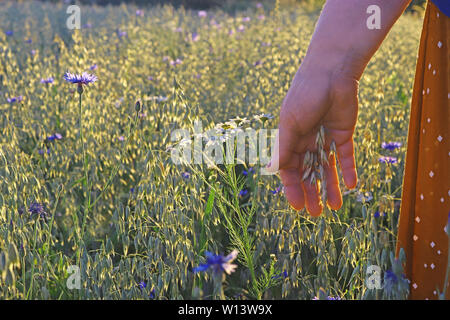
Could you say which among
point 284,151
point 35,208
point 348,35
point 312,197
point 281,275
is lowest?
point 281,275

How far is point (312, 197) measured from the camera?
1255mm

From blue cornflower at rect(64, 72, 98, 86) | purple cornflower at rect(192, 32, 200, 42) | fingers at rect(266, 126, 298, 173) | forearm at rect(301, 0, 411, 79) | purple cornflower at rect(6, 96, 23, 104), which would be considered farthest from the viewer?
purple cornflower at rect(192, 32, 200, 42)

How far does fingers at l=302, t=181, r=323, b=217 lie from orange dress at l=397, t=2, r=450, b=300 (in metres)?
0.27

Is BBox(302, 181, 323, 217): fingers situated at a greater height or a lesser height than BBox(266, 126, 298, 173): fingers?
lesser

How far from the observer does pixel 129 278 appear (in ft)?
4.49

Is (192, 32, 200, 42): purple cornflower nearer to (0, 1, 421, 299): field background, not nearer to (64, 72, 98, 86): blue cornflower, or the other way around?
(0, 1, 421, 299): field background

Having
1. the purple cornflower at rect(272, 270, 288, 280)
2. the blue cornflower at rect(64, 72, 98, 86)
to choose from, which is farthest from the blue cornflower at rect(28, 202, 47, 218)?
the purple cornflower at rect(272, 270, 288, 280)

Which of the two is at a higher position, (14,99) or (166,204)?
(14,99)

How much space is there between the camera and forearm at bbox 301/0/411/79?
1.06 m

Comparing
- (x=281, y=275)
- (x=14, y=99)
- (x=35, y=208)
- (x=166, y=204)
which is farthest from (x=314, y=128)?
(x=14, y=99)

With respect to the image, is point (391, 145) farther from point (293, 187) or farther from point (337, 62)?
point (337, 62)

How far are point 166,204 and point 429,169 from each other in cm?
69
